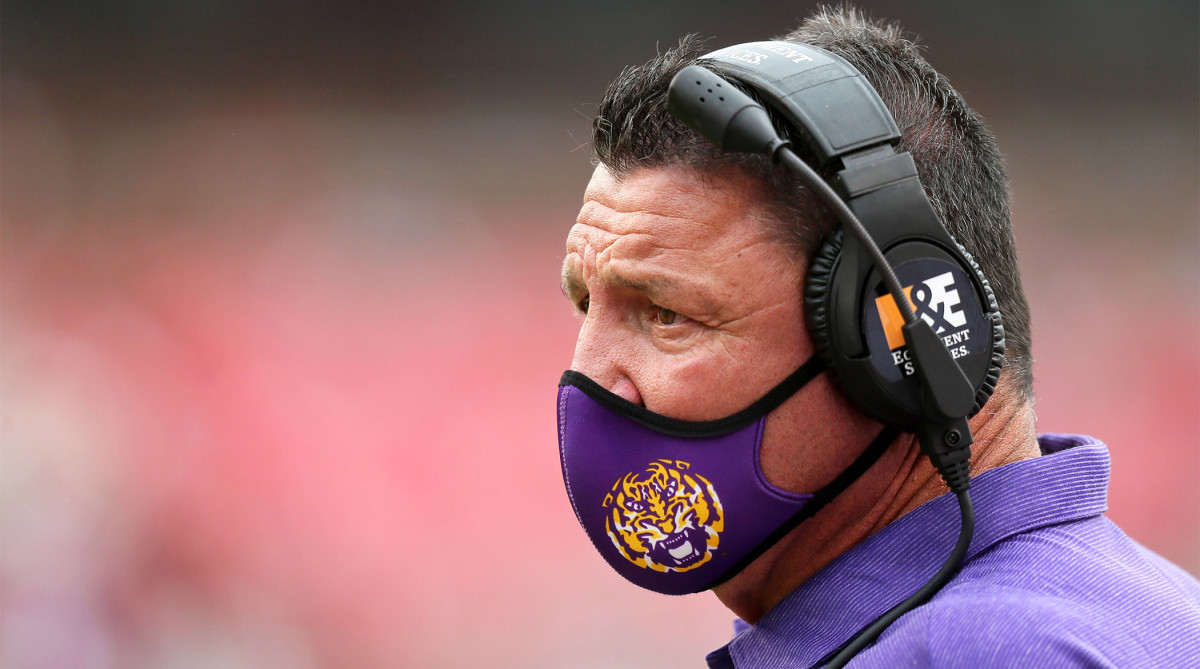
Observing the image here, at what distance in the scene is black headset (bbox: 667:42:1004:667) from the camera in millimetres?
1069

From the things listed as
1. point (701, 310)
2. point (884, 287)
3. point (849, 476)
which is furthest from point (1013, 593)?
point (701, 310)

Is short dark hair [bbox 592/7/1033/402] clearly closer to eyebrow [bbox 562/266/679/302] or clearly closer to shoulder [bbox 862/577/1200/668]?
eyebrow [bbox 562/266/679/302]

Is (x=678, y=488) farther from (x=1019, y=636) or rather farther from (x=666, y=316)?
(x=1019, y=636)

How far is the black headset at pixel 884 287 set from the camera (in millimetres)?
1069

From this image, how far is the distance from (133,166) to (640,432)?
131 inches

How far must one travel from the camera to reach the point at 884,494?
120 centimetres

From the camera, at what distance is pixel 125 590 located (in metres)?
3.57

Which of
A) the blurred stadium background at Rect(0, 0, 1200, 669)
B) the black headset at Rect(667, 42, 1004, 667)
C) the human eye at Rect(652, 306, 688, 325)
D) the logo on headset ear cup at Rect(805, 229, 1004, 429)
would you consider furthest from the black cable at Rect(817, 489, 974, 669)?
the blurred stadium background at Rect(0, 0, 1200, 669)

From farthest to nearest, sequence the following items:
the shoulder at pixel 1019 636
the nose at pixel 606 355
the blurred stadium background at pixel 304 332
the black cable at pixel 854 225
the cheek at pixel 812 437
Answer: the blurred stadium background at pixel 304 332 → the nose at pixel 606 355 → the cheek at pixel 812 437 → the black cable at pixel 854 225 → the shoulder at pixel 1019 636

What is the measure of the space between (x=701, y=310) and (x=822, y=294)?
0.15 metres

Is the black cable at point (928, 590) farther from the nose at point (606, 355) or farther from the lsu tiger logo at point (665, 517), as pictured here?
the nose at point (606, 355)

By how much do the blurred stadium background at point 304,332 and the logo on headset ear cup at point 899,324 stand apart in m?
2.85

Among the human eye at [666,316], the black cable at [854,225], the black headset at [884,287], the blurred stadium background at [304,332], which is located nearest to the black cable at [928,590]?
the black headset at [884,287]

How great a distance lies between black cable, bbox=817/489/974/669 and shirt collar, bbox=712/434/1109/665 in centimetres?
3
